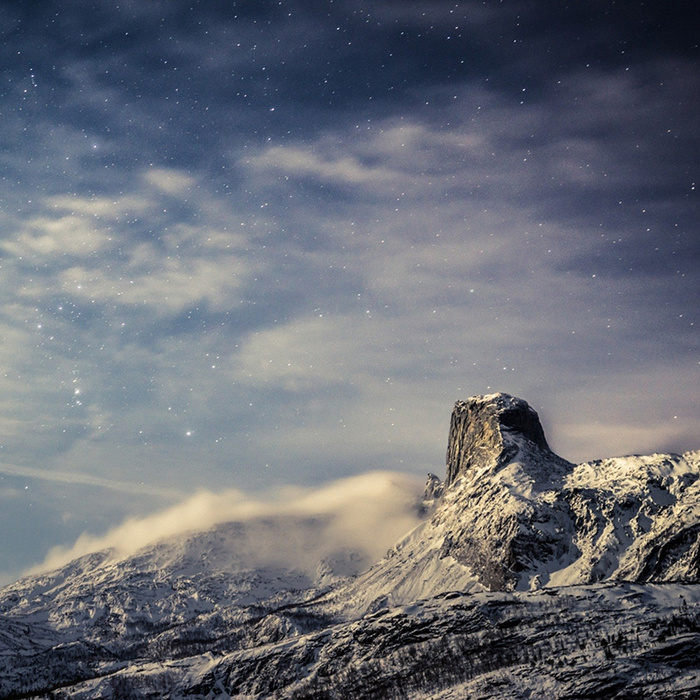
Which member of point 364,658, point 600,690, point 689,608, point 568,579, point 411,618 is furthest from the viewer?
point 568,579

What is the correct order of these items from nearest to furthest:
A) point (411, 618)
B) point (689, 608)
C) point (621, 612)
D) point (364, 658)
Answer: point (689, 608) → point (621, 612) → point (364, 658) → point (411, 618)

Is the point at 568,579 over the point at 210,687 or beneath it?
beneath

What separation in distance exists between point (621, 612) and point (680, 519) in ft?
429

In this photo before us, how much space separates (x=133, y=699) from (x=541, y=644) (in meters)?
63.8

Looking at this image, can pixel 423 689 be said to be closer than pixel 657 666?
No

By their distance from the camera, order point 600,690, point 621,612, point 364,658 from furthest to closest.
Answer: point 364,658 < point 621,612 < point 600,690

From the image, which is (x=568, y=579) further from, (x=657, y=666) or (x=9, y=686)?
(x=9, y=686)

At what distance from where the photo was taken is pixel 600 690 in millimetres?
49281

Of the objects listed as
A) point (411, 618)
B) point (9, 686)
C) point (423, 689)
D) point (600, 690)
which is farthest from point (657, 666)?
point (9, 686)

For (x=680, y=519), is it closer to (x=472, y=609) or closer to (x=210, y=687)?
(x=472, y=609)

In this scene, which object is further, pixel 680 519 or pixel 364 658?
pixel 680 519

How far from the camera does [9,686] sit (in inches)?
7500

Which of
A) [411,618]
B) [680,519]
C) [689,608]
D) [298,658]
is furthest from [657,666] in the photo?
[680,519]

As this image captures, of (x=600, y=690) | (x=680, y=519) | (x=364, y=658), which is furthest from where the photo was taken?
(x=680, y=519)
